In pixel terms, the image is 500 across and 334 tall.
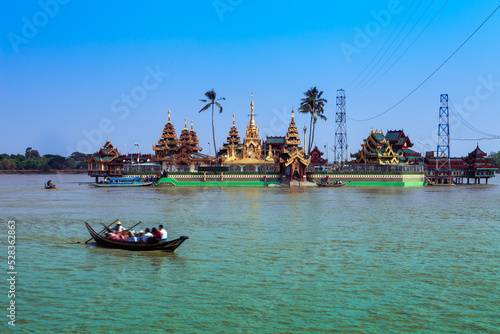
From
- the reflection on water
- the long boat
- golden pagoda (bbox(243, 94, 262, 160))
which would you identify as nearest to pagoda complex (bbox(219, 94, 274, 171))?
golden pagoda (bbox(243, 94, 262, 160))

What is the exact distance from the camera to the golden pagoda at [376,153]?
10350 cm

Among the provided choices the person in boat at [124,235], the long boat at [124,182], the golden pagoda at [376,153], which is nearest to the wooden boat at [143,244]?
the person in boat at [124,235]

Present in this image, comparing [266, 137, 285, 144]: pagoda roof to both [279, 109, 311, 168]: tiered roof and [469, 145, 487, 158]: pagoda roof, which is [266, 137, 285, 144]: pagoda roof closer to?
[279, 109, 311, 168]: tiered roof

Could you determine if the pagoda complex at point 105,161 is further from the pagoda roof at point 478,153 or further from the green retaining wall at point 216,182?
the pagoda roof at point 478,153

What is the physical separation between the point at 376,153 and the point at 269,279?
89.3 meters

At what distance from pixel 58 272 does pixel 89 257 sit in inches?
116

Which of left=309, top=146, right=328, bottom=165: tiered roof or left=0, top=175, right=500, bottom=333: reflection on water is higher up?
left=309, top=146, right=328, bottom=165: tiered roof

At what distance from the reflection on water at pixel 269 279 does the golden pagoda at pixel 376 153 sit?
227 feet

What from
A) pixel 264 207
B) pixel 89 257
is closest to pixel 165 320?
pixel 89 257

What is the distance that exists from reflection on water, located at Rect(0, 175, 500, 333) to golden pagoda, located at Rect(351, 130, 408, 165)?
2728 inches

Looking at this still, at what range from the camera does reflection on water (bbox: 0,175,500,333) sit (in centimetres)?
1471

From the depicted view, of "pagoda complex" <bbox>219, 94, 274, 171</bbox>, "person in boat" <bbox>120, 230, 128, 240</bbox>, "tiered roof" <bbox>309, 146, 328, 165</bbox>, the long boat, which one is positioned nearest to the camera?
"person in boat" <bbox>120, 230, 128, 240</bbox>

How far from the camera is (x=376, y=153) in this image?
104m

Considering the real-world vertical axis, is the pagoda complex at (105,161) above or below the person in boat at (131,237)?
above
